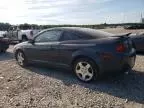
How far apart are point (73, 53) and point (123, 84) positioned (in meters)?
1.64

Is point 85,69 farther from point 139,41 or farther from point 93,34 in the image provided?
point 139,41

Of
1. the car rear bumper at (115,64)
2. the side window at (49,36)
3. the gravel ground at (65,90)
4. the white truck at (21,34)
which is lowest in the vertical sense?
the gravel ground at (65,90)

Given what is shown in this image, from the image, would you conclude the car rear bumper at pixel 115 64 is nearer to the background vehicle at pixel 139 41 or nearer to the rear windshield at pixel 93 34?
the rear windshield at pixel 93 34

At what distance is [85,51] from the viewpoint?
7062mm

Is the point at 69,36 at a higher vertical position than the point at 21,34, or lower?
higher

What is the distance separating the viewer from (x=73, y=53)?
738 centimetres

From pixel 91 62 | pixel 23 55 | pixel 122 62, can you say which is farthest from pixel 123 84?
pixel 23 55

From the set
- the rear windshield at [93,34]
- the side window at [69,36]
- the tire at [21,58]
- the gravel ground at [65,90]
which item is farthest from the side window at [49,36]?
the gravel ground at [65,90]

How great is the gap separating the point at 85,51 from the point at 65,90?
1.26 metres

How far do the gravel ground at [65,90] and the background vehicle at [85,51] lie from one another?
0.41 meters

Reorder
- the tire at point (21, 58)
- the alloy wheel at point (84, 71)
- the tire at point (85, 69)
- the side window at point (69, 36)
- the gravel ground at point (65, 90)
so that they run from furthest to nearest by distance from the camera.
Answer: the tire at point (21, 58), the side window at point (69, 36), the alloy wheel at point (84, 71), the tire at point (85, 69), the gravel ground at point (65, 90)

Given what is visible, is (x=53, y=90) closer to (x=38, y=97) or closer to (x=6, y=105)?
(x=38, y=97)

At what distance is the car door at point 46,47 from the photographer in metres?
7.99

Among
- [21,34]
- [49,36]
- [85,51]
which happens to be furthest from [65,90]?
[21,34]
